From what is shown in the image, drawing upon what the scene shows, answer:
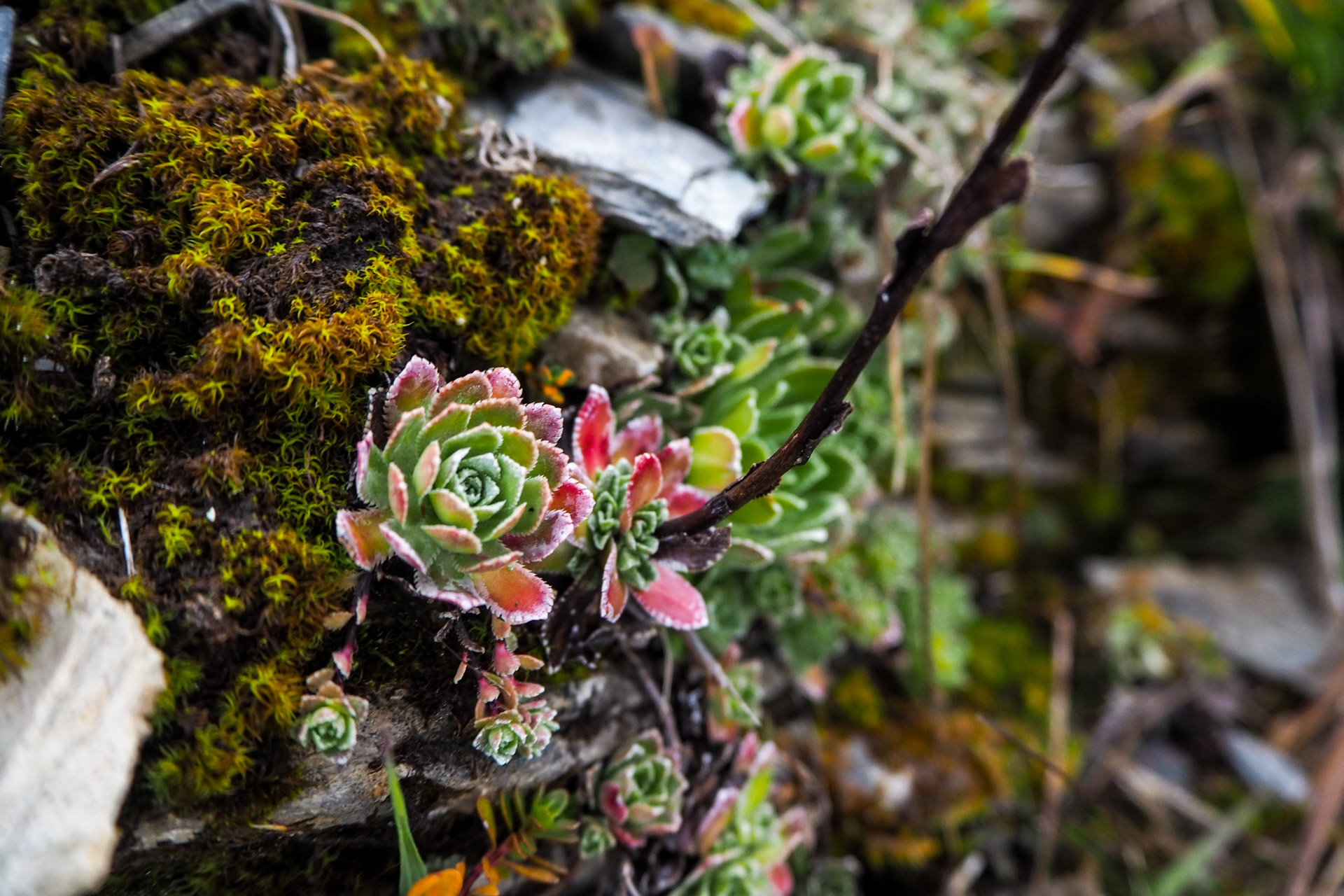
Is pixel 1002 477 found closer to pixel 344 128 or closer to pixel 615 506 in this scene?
pixel 615 506

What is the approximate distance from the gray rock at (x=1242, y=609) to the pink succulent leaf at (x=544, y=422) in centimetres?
354

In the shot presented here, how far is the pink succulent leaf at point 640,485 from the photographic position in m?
1.96

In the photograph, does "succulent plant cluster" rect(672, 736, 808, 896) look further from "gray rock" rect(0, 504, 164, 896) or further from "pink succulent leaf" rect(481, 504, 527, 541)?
"gray rock" rect(0, 504, 164, 896)

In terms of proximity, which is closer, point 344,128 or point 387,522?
point 387,522

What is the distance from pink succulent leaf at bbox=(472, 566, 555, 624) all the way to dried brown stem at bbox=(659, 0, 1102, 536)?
481 millimetres

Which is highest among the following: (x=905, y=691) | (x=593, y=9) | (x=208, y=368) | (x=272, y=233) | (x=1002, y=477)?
(x=593, y=9)

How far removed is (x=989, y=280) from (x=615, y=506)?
228cm

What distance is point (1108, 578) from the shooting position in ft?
14.2

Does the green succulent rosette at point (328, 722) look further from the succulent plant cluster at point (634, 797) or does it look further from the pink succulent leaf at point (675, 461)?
the pink succulent leaf at point (675, 461)

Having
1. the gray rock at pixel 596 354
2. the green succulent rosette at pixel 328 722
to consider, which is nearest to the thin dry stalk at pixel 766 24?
the gray rock at pixel 596 354

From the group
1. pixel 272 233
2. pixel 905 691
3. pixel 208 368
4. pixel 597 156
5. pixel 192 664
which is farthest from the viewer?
pixel 905 691

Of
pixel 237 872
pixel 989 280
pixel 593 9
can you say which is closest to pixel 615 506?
pixel 237 872

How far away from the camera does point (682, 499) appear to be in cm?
220

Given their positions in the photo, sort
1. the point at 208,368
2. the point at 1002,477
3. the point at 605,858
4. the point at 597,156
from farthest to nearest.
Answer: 1. the point at 1002,477
2. the point at 597,156
3. the point at 605,858
4. the point at 208,368
